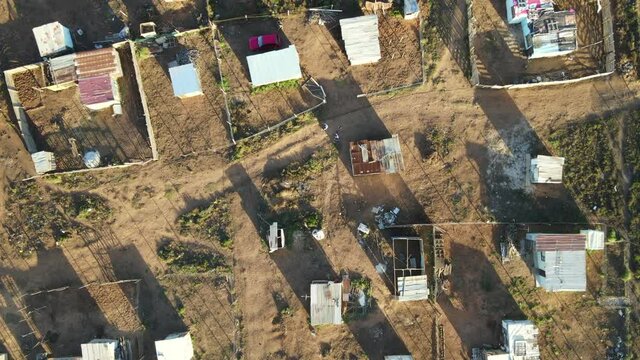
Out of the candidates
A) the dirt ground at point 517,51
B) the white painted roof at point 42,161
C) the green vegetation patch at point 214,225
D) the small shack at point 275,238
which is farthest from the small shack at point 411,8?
the white painted roof at point 42,161

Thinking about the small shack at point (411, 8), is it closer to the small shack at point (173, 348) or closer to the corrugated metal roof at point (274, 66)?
the corrugated metal roof at point (274, 66)

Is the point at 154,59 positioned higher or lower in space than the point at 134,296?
higher

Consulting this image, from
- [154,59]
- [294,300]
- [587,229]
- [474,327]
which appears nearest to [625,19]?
[587,229]

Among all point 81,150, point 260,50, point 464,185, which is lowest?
point 464,185

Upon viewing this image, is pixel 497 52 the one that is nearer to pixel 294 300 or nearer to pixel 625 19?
pixel 625 19

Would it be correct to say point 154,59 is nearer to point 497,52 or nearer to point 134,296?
point 134,296

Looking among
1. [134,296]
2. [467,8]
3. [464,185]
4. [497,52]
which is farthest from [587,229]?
[134,296]
